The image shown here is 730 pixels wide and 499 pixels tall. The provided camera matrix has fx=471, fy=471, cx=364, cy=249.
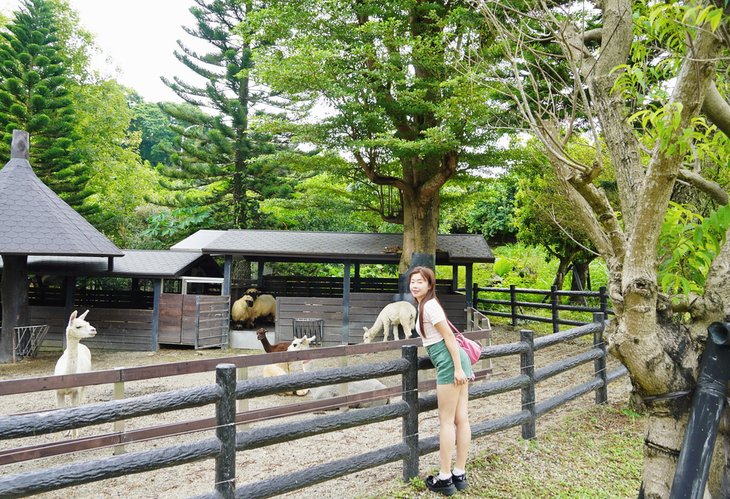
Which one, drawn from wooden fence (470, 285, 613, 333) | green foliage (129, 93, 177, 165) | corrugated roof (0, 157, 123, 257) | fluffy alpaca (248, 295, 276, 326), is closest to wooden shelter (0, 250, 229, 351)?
corrugated roof (0, 157, 123, 257)

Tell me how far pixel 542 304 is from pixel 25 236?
12.5 m

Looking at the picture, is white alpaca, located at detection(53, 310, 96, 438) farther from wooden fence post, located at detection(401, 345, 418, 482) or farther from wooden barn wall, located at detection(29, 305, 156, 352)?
wooden barn wall, located at detection(29, 305, 156, 352)

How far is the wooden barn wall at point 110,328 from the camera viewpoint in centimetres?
1230

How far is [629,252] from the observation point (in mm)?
2732

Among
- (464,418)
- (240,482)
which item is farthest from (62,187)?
(464,418)

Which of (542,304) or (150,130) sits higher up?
(150,130)

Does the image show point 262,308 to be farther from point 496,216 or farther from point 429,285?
point 496,216

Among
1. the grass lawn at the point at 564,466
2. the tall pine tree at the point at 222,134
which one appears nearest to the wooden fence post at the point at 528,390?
the grass lawn at the point at 564,466

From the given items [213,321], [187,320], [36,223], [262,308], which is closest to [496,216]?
[262,308]

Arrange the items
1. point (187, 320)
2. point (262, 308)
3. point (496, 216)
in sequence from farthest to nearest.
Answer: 1. point (496, 216)
2. point (262, 308)
3. point (187, 320)

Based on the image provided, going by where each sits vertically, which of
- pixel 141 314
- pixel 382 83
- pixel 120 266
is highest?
pixel 382 83

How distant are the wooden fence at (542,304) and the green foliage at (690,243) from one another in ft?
24.0

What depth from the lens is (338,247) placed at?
1328 centimetres

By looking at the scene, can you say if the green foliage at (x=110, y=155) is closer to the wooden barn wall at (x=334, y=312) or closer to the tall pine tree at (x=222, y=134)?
the tall pine tree at (x=222, y=134)
